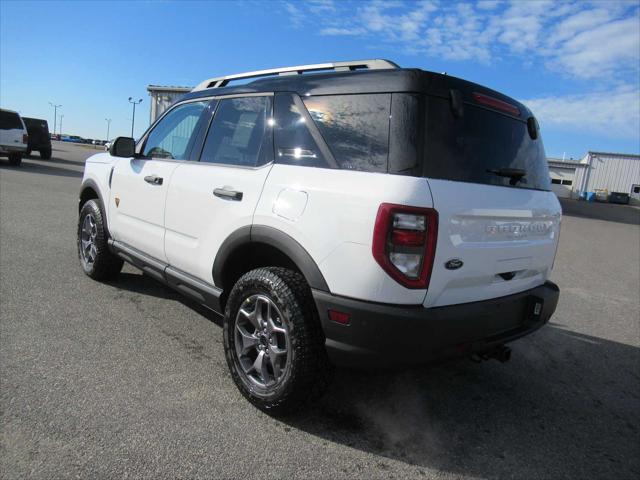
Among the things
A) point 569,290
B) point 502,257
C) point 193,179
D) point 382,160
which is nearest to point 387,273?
point 382,160

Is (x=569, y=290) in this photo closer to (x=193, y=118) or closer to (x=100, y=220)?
(x=193, y=118)

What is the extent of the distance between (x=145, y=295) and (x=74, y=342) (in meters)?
1.23

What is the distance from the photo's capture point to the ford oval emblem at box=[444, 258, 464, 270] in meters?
2.28

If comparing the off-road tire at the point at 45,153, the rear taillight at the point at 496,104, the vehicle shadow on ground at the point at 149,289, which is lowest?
the vehicle shadow on ground at the point at 149,289

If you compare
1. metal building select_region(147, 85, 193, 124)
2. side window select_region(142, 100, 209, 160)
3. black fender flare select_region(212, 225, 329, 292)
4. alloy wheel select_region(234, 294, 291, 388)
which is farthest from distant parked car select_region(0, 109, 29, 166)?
alloy wheel select_region(234, 294, 291, 388)

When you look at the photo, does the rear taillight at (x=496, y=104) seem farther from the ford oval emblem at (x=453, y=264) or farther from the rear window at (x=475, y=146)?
the ford oval emblem at (x=453, y=264)

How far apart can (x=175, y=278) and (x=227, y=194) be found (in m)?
0.90

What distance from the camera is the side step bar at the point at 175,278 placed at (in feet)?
10.4

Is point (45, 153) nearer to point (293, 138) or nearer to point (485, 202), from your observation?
point (293, 138)

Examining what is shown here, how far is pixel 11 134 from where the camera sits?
1667 centimetres

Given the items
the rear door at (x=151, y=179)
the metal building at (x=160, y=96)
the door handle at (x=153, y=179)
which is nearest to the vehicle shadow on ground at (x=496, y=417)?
the rear door at (x=151, y=179)

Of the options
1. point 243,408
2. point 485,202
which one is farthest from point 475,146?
point 243,408

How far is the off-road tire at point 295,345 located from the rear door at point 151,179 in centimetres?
136

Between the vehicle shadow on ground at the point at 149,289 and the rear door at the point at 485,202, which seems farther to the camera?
the vehicle shadow on ground at the point at 149,289
